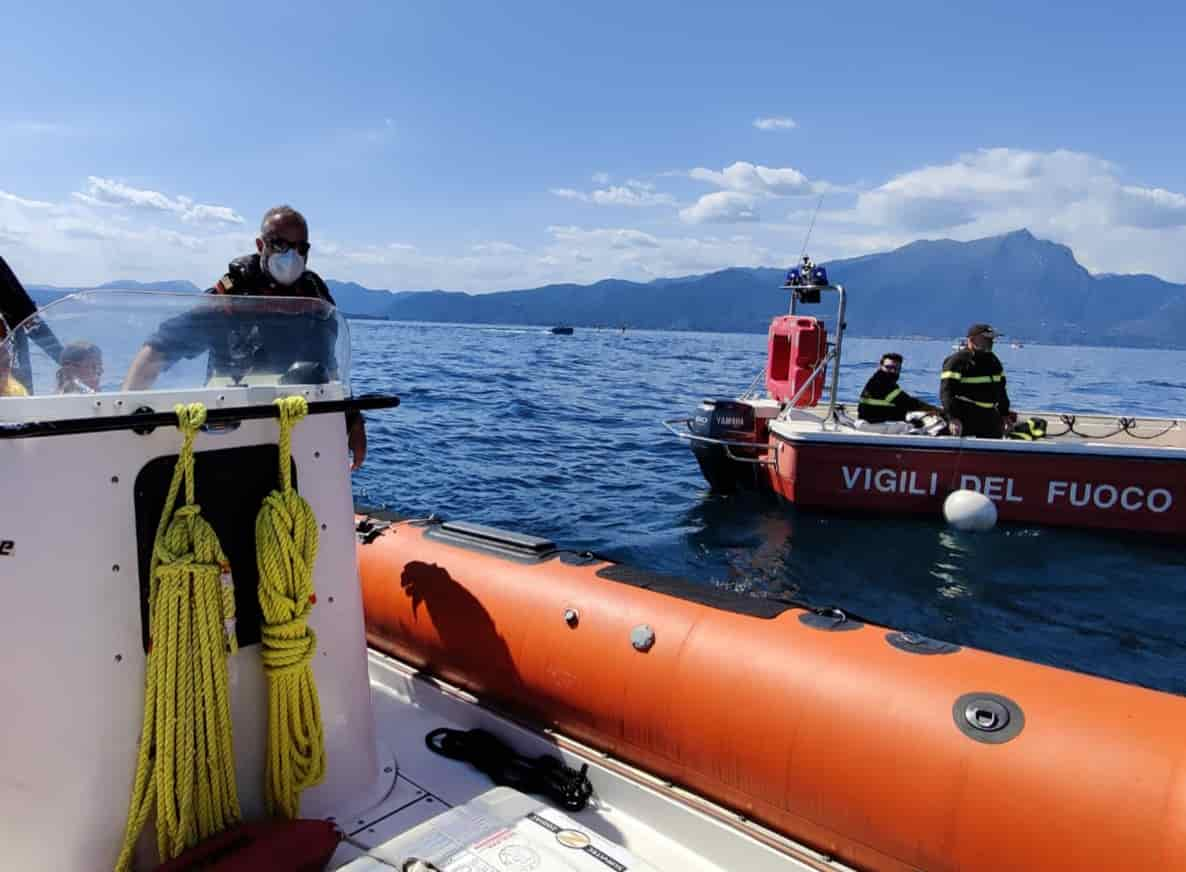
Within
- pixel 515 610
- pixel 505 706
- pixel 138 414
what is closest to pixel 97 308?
pixel 138 414

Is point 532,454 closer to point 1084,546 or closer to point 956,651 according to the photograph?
point 1084,546

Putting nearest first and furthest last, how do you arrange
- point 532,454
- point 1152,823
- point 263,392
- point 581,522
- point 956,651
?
point 1152,823 → point 263,392 → point 956,651 → point 581,522 → point 532,454

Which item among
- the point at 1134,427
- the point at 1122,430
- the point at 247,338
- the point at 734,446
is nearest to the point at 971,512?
the point at 734,446

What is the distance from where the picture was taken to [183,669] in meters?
1.69

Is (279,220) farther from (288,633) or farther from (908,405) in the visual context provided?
(908,405)

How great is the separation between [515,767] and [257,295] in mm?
1656

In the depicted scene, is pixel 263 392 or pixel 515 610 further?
pixel 515 610

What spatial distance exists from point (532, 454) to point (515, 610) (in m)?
8.25

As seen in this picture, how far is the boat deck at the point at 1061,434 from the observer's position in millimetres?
7719

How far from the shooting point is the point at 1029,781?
5.53 feet

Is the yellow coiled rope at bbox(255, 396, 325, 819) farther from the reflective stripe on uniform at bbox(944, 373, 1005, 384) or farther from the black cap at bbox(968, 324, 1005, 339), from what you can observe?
the reflective stripe on uniform at bbox(944, 373, 1005, 384)

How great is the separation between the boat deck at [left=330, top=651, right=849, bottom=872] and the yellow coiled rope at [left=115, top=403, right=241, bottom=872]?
0.40 metres

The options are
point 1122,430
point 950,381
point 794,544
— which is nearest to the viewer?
point 794,544

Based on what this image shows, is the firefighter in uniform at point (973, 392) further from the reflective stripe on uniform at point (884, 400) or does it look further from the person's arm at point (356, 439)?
the person's arm at point (356, 439)
